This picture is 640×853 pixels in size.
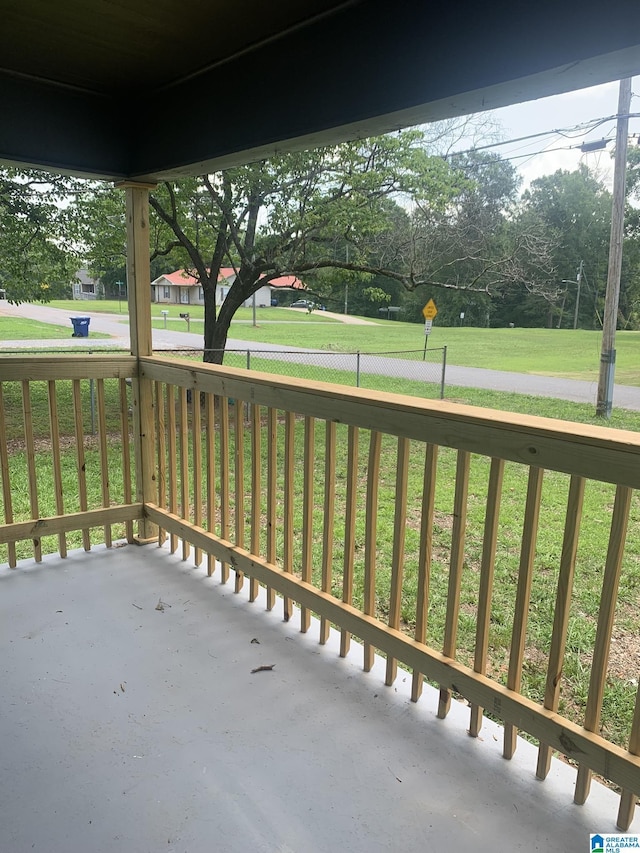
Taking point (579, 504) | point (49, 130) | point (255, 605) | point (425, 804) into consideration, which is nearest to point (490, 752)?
point (425, 804)

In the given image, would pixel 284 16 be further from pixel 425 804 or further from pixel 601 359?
pixel 425 804

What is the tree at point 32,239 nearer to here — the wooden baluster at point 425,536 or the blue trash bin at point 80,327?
the blue trash bin at point 80,327

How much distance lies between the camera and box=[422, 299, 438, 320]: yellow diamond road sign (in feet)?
11.3

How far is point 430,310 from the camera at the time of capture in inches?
139

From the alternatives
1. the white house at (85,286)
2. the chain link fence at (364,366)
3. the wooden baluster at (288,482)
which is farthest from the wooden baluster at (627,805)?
the white house at (85,286)

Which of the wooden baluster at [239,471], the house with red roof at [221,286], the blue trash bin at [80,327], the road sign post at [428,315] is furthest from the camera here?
the house with red roof at [221,286]

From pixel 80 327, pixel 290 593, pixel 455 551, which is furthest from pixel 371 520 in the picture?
pixel 80 327

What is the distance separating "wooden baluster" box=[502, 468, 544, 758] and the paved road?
88 cm

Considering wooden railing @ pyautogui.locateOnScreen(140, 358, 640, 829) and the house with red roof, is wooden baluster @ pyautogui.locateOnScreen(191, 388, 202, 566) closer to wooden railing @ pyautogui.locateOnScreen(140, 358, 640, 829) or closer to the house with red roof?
wooden railing @ pyautogui.locateOnScreen(140, 358, 640, 829)

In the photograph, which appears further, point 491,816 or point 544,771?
point 544,771

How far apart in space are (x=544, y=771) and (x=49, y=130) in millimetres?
3096

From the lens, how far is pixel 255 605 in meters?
2.59

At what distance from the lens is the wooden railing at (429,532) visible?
148 centimetres

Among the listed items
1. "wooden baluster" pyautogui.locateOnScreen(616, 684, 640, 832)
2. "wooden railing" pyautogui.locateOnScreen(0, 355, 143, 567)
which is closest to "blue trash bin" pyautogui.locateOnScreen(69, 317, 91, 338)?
"wooden railing" pyautogui.locateOnScreen(0, 355, 143, 567)
